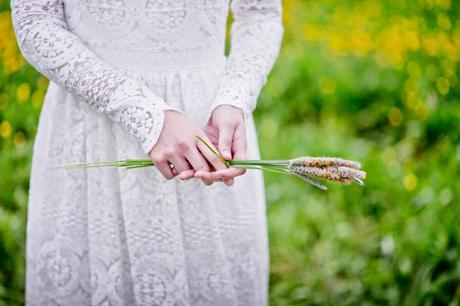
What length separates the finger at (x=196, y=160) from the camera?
3.33 feet

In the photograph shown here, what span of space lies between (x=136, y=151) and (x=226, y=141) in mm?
266

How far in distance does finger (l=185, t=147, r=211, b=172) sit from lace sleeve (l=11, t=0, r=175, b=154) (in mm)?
85

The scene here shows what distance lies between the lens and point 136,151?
121cm

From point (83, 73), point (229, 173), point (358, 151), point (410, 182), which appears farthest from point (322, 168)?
point (358, 151)

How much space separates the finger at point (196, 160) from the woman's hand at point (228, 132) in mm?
35

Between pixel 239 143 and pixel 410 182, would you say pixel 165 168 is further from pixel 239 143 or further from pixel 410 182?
pixel 410 182

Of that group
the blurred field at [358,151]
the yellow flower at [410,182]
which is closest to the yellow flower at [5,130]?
the blurred field at [358,151]

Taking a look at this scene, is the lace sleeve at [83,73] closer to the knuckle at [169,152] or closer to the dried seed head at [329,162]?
the knuckle at [169,152]

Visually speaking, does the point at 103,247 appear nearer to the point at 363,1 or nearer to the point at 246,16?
the point at 246,16

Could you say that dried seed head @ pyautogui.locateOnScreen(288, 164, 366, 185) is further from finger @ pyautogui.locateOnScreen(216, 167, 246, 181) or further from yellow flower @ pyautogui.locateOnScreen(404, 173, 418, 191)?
yellow flower @ pyautogui.locateOnScreen(404, 173, 418, 191)

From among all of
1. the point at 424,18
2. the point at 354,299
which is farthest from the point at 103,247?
the point at 424,18

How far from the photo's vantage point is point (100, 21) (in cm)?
114

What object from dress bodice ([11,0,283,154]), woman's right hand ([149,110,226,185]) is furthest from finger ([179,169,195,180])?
dress bodice ([11,0,283,154])

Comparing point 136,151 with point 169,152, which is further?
point 136,151
